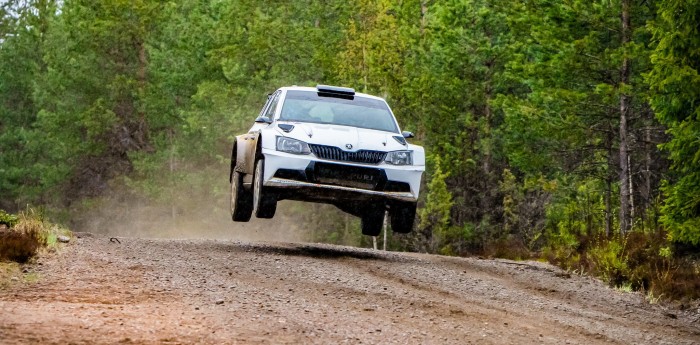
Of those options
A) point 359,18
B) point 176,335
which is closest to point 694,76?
point 176,335

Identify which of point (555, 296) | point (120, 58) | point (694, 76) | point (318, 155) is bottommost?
point (555, 296)

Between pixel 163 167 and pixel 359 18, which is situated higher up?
pixel 359 18

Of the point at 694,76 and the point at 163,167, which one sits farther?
the point at 163,167

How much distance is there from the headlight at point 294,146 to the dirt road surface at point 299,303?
4.60ft

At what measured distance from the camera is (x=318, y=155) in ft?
44.8

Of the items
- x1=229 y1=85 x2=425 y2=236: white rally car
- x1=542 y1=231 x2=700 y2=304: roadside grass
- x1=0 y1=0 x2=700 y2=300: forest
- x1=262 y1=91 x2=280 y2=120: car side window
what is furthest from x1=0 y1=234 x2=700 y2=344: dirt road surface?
x1=0 y1=0 x2=700 y2=300: forest

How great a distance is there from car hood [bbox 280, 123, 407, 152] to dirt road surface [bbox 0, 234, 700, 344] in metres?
1.55

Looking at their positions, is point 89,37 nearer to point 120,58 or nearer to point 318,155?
point 120,58

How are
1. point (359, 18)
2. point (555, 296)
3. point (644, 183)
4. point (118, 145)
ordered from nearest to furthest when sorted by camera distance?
point (555, 296)
point (644, 183)
point (359, 18)
point (118, 145)

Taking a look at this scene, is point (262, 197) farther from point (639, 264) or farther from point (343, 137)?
point (639, 264)

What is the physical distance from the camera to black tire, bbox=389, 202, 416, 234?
1434cm

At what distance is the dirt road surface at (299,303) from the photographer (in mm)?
7875

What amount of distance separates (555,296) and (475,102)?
80.3ft

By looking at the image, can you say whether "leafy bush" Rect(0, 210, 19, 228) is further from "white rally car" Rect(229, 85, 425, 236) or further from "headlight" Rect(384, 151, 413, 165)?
"headlight" Rect(384, 151, 413, 165)
